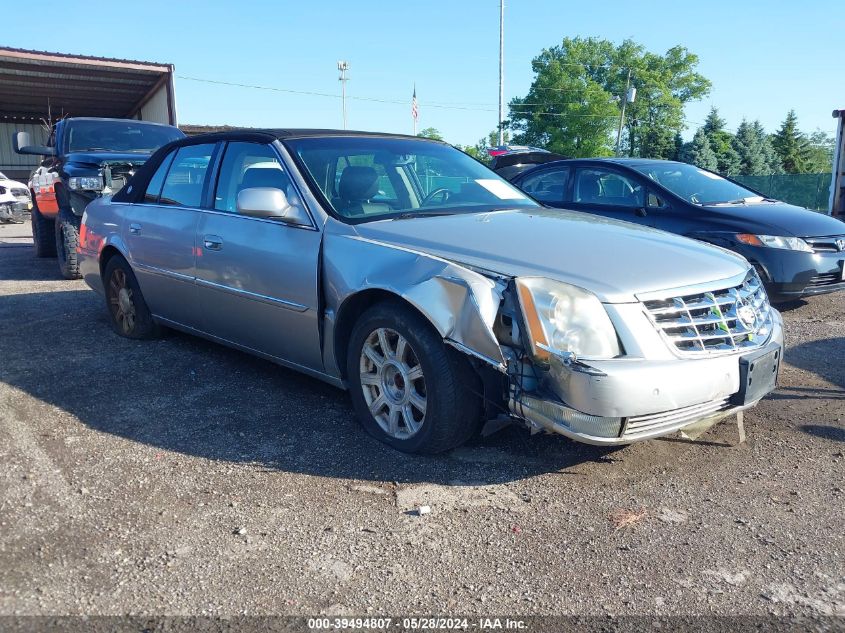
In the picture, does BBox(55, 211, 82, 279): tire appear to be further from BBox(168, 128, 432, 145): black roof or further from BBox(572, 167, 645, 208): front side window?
BBox(572, 167, 645, 208): front side window

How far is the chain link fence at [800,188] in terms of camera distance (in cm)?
2744

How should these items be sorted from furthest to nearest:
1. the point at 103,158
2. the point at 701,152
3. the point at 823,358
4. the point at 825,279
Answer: the point at 701,152, the point at 103,158, the point at 825,279, the point at 823,358

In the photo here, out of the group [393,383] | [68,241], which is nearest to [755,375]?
[393,383]

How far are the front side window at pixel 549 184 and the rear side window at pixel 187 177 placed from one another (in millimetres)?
3966

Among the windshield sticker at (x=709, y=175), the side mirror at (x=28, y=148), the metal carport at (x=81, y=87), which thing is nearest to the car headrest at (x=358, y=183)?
the windshield sticker at (x=709, y=175)

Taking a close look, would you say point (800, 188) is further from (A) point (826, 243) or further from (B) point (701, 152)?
(A) point (826, 243)

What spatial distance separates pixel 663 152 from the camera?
45938 millimetres

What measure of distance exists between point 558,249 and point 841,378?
263 centimetres

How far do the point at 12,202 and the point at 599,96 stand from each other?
53.7 m

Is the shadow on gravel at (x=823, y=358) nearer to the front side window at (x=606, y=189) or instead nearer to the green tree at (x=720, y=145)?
the front side window at (x=606, y=189)

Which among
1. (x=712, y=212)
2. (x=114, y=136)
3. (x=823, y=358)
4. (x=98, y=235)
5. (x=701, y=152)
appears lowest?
(x=823, y=358)

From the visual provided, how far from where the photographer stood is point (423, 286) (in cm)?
331

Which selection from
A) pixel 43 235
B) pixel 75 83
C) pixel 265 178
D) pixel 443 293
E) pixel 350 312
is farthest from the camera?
pixel 75 83

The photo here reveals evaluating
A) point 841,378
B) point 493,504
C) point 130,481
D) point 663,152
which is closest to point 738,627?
point 493,504
